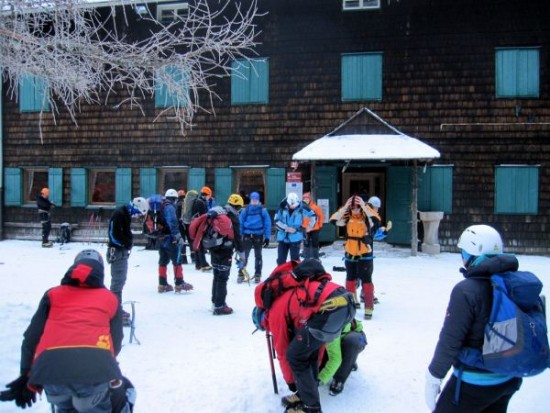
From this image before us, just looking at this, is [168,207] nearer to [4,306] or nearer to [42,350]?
[4,306]

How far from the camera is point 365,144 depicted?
11148mm

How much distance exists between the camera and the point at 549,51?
11.6 metres

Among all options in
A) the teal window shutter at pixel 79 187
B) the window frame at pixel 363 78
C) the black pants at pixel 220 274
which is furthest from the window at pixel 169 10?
the black pants at pixel 220 274

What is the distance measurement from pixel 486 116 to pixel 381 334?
884 centimetres

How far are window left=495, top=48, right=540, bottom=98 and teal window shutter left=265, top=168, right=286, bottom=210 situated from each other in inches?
245

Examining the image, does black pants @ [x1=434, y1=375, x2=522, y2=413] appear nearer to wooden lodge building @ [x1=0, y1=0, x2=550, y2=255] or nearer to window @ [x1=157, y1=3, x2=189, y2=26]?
wooden lodge building @ [x1=0, y1=0, x2=550, y2=255]

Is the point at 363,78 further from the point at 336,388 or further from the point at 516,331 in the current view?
the point at 516,331

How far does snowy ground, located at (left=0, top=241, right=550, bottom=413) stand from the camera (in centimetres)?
363

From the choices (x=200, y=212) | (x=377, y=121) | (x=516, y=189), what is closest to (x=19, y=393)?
(x=200, y=212)

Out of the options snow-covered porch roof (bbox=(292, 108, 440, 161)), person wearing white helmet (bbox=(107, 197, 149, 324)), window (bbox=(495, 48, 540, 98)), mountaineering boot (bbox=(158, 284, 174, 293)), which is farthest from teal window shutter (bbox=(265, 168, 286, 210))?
person wearing white helmet (bbox=(107, 197, 149, 324))

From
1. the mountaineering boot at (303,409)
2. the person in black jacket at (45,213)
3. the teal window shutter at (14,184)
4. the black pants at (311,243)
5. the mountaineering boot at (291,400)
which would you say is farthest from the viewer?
the teal window shutter at (14,184)

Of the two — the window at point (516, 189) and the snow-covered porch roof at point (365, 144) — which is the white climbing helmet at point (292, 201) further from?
the window at point (516, 189)

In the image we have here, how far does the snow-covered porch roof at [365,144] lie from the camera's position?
1046cm

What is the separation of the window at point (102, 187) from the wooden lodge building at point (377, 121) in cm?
16
